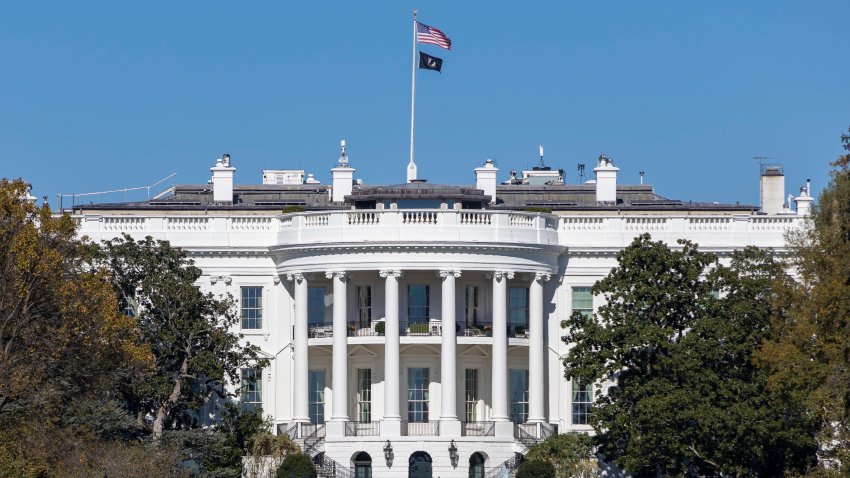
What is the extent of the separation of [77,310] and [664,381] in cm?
2369

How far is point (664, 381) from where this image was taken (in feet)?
299

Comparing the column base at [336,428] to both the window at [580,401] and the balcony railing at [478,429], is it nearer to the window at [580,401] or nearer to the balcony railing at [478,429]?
the balcony railing at [478,429]

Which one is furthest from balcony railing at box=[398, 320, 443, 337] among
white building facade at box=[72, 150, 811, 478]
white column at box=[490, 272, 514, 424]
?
white column at box=[490, 272, 514, 424]

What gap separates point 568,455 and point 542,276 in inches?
385

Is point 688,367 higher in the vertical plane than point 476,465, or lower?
higher

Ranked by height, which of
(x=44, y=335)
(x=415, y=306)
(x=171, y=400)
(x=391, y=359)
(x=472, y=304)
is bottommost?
(x=171, y=400)

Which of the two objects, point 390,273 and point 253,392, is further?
point 253,392

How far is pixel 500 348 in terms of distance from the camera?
3947 inches

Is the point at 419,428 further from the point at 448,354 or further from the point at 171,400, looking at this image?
the point at 171,400

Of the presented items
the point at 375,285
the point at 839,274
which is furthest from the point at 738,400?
the point at 375,285

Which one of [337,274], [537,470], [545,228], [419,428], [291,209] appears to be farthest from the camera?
[291,209]

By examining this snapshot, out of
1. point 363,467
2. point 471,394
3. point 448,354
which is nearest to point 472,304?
point 471,394

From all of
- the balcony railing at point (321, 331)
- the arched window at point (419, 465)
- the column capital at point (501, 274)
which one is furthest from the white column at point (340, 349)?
the column capital at point (501, 274)

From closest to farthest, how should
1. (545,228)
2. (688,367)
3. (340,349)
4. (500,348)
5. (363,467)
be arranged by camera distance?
1. (688,367)
2. (363,467)
3. (340,349)
4. (500,348)
5. (545,228)
